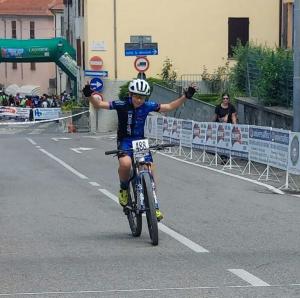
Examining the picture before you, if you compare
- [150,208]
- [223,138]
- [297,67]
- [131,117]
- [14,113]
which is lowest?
[14,113]

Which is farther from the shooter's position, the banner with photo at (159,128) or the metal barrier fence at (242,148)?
the banner with photo at (159,128)

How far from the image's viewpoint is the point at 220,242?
10.3 meters

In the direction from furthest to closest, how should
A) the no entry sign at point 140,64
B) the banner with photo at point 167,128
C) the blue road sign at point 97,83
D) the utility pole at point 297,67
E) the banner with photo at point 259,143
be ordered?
the blue road sign at point 97,83 < the no entry sign at point 140,64 < the banner with photo at point 167,128 < the utility pole at point 297,67 < the banner with photo at point 259,143

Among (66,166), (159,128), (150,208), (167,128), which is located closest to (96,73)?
(159,128)

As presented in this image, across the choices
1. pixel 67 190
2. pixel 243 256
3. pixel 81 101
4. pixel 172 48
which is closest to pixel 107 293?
pixel 243 256

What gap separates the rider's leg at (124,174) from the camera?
34.6ft

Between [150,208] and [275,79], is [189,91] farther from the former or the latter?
[275,79]

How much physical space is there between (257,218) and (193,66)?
3434 cm

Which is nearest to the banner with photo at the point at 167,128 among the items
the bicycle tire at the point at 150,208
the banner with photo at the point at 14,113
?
the bicycle tire at the point at 150,208

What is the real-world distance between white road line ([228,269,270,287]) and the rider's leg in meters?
2.39

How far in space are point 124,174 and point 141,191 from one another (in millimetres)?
483

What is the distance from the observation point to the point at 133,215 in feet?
35.7

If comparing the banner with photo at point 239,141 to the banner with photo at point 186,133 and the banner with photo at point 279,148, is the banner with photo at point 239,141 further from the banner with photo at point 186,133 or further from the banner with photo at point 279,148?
the banner with photo at point 186,133

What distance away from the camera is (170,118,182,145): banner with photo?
1099 inches
